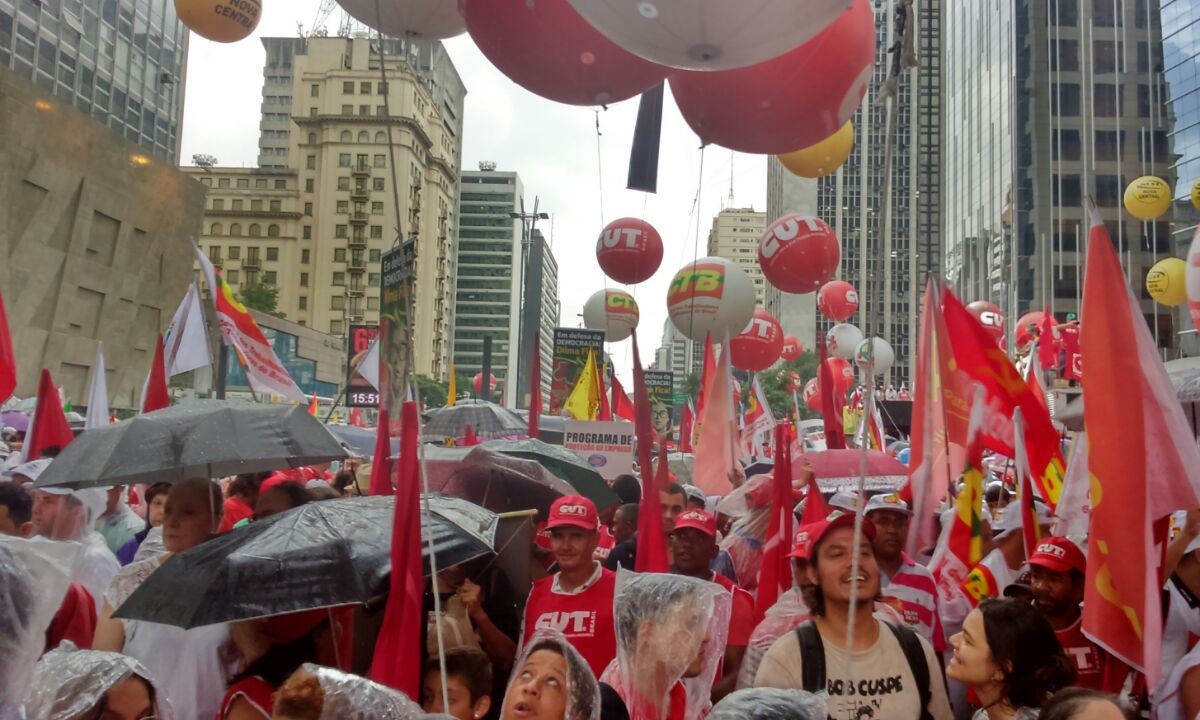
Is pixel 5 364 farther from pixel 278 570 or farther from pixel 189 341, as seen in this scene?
pixel 189 341

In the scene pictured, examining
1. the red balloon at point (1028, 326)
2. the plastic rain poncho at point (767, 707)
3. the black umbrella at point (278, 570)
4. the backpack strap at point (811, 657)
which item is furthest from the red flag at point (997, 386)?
the red balloon at point (1028, 326)

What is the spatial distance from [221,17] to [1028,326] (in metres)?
20.8

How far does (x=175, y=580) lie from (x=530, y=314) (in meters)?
9.20

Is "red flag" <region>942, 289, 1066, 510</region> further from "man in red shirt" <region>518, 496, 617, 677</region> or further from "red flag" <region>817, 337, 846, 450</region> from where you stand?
"man in red shirt" <region>518, 496, 617, 677</region>

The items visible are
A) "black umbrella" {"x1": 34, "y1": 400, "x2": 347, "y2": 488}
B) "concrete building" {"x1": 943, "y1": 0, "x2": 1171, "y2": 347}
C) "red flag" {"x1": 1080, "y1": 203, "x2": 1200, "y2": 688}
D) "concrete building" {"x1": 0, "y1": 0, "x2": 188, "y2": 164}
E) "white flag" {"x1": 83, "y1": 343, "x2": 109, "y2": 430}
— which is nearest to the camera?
"red flag" {"x1": 1080, "y1": 203, "x2": 1200, "y2": 688}

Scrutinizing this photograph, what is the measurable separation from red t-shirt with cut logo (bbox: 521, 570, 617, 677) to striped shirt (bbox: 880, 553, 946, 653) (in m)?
1.28

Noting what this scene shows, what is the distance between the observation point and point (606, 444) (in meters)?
8.86

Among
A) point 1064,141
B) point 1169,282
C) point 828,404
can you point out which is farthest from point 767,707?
point 1064,141

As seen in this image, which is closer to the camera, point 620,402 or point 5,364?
point 5,364

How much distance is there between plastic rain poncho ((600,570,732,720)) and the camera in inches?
120

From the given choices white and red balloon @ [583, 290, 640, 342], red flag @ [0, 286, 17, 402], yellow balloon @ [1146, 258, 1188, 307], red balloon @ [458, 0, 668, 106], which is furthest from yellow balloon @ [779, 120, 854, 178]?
yellow balloon @ [1146, 258, 1188, 307]

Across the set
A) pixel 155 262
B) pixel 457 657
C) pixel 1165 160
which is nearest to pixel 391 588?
pixel 457 657

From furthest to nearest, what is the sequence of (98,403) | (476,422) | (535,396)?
(476,422) < (535,396) < (98,403)

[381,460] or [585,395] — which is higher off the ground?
[585,395]
